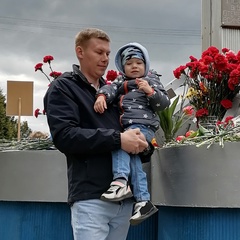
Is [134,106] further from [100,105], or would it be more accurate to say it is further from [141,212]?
[141,212]

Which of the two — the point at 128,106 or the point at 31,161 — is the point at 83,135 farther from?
the point at 31,161

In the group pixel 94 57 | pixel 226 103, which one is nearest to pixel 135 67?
pixel 94 57

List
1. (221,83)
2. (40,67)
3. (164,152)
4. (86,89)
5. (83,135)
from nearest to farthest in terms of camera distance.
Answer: (83,135) < (86,89) < (164,152) < (221,83) < (40,67)

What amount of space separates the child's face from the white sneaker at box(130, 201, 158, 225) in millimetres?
693

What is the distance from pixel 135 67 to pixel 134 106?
22cm

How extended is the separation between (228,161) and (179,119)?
122cm

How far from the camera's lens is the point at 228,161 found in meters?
2.79

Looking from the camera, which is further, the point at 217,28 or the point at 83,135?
the point at 217,28

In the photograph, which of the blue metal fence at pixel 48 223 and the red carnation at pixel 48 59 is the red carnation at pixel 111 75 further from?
the blue metal fence at pixel 48 223

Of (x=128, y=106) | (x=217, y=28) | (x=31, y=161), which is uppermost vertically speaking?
(x=217, y=28)

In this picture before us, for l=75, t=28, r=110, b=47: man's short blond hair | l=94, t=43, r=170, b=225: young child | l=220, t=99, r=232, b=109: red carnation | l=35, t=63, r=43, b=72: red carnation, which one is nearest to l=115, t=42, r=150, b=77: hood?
l=94, t=43, r=170, b=225: young child

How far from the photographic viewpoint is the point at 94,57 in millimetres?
2551

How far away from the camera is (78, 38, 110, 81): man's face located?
2.55 m

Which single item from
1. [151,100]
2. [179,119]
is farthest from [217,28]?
[151,100]
